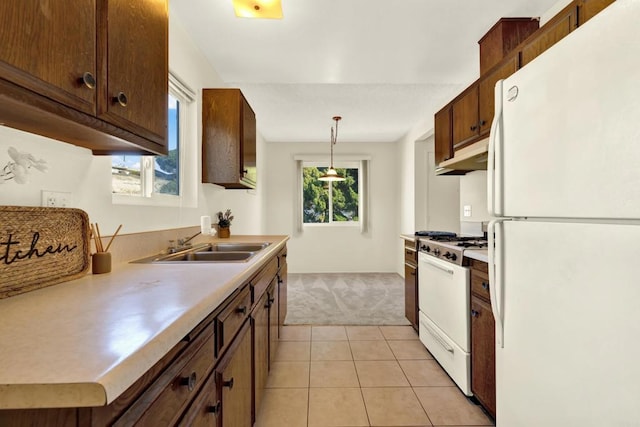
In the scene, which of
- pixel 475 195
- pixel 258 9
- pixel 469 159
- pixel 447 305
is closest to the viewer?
pixel 258 9

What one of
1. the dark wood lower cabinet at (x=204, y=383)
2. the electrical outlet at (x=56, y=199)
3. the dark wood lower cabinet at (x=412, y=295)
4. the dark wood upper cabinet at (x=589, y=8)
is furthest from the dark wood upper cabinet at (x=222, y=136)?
the dark wood upper cabinet at (x=589, y=8)

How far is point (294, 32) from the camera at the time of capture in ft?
7.36

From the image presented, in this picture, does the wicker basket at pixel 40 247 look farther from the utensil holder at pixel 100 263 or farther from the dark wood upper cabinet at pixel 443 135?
the dark wood upper cabinet at pixel 443 135

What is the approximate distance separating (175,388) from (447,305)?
1.88 meters

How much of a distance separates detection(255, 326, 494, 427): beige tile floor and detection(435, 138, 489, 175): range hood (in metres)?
1.54

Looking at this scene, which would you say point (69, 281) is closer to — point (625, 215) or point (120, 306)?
point (120, 306)

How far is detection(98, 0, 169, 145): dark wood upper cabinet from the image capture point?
3.06 feet

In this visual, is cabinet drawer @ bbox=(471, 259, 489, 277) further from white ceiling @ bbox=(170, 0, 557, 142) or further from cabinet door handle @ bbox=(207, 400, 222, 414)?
white ceiling @ bbox=(170, 0, 557, 142)

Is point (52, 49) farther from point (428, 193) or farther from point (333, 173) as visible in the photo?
point (428, 193)

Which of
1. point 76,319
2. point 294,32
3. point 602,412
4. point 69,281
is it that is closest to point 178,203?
point 69,281

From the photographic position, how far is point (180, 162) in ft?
7.86

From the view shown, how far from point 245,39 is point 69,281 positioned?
2036mm

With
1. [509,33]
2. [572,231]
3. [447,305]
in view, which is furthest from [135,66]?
[509,33]

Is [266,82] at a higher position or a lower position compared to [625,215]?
higher
